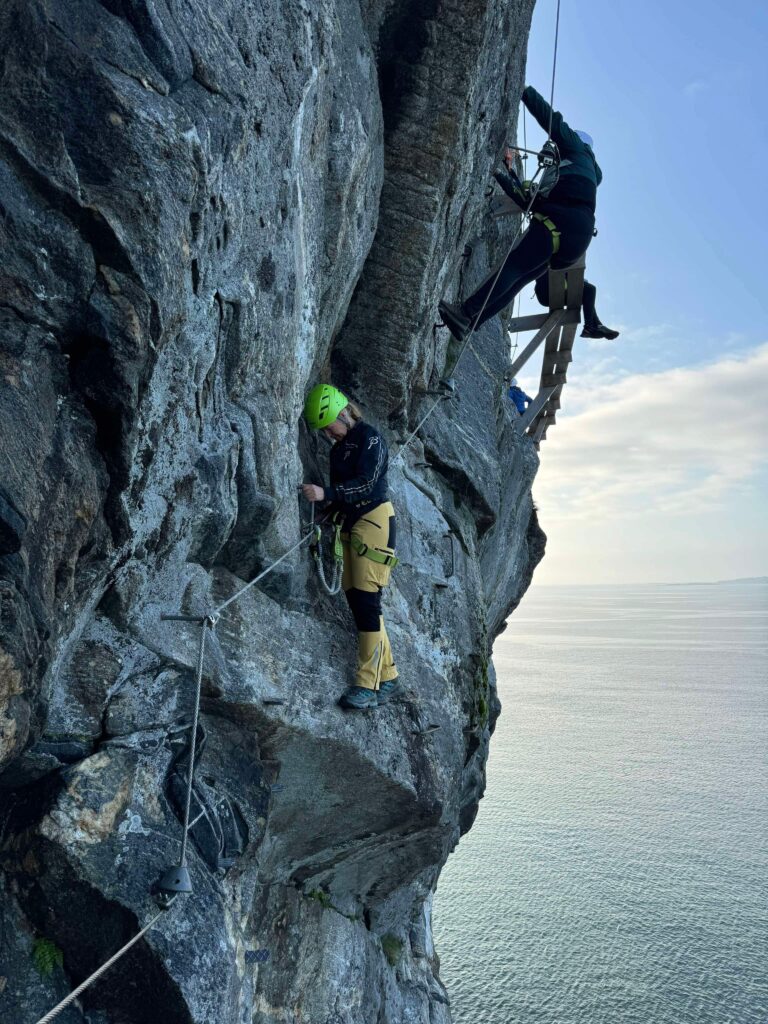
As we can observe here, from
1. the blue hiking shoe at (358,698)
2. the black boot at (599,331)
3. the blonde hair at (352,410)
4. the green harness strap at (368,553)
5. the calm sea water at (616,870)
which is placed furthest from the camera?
the calm sea water at (616,870)

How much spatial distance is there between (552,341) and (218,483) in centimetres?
1081

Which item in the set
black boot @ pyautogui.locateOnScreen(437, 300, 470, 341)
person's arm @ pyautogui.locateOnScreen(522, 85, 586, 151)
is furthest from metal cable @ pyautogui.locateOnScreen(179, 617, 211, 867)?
person's arm @ pyautogui.locateOnScreen(522, 85, 586, 151)

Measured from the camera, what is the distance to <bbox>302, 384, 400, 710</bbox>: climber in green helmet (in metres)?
7.21

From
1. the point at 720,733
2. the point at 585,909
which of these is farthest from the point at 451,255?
the point at 720,733

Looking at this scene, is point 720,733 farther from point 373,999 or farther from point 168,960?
point 168,960

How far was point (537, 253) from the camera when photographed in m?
10.4

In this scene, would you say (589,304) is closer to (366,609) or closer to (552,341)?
(552,341)

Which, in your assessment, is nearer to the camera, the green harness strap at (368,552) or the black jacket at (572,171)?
the green harness strap at (368,552)

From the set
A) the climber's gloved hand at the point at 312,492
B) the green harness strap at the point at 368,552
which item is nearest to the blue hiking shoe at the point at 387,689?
the green harness strap at the point at 368,552

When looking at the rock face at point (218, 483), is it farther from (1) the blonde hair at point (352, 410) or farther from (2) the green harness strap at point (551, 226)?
(2) the green harness strap at point (551, 226)

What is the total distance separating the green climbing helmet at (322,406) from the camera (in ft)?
24.4

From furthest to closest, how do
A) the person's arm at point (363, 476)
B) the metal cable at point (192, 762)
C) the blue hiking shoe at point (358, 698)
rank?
1. the person's arm at point (363, 476)
2. the blue hiking shoe at point (358, 698)
3. the metal cable at point (192, 762)

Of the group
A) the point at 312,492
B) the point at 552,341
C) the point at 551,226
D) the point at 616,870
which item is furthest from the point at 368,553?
the point at 616,870

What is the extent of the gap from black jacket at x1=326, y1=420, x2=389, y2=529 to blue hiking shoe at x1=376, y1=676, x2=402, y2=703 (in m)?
1.60
